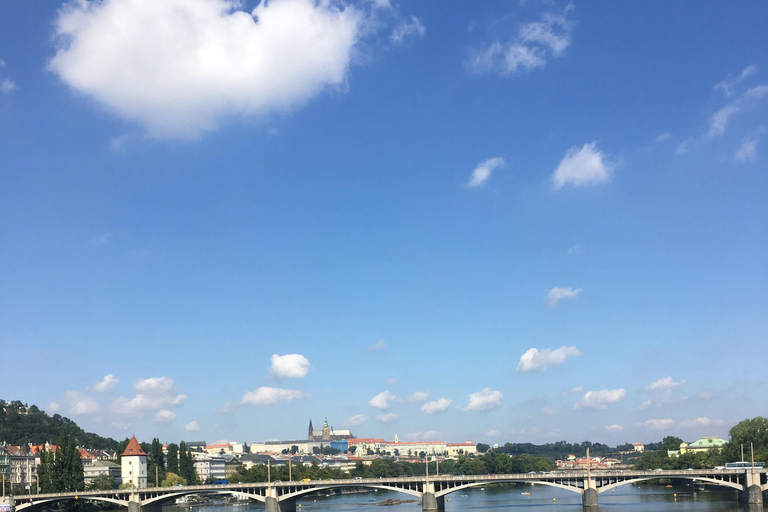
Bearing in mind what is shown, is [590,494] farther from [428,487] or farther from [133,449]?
[133,449]

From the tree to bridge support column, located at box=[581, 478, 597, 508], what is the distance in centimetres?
7062

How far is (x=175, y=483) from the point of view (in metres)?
116

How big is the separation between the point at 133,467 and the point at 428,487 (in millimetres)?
49439

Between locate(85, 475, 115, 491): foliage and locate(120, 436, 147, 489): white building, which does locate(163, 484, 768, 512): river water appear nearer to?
locate(120, 436, 147, 489): white building

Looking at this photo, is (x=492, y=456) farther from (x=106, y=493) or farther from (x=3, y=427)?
(x=3, y=427)

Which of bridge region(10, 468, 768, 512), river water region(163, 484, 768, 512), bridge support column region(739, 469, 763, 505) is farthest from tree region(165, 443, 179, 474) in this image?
bridge support column region(739, 469, 763, 505)

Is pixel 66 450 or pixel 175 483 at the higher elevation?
pixel 66 450

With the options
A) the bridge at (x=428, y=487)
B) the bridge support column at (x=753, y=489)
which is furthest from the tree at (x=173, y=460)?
the bridge support column at (x=753, y=489)

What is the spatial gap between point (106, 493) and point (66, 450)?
10442mm

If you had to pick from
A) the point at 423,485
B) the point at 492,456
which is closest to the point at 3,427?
the point at 492,456

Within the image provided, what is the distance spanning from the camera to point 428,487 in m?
87.4

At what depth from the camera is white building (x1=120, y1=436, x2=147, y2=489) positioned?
111m

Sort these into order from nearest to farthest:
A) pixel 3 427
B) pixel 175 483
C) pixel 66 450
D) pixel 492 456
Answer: pixel 66 450 < pixel 175 483 < pixel 492 456 < pixel 3 427

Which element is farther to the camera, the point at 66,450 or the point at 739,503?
the point at 66,450
